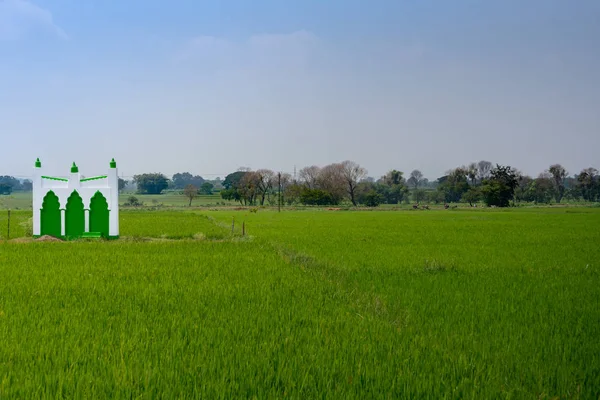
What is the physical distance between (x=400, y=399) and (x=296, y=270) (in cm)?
604

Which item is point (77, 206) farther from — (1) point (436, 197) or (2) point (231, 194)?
(1) point (436, 197)

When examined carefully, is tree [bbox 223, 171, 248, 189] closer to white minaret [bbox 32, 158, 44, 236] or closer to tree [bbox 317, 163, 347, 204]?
tree [bbox 317, 163, 347, 204]

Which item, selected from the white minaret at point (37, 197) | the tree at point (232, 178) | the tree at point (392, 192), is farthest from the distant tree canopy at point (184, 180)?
the white minaret at point (37, 197)

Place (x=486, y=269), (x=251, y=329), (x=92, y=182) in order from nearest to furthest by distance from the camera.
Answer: (x=251, y=329), (x=486, y=269), (x=92, y=182)

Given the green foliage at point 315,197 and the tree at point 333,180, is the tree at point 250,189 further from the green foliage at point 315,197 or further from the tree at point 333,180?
the tree at point 333,180

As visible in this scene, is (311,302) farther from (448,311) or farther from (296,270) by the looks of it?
(296,270)

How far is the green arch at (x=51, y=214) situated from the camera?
1716 cm

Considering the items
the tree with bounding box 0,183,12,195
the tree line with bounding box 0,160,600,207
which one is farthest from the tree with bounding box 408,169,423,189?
the tree with bounding box 0,183,12,195

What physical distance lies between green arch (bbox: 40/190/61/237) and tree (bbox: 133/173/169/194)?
7162 cm

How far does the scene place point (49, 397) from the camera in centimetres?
344

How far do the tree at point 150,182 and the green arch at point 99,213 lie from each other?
7198 cm

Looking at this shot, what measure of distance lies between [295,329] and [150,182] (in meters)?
86.1

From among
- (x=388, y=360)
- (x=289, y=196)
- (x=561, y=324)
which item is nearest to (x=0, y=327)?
(x=388, y=360)

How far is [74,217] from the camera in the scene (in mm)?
17250
